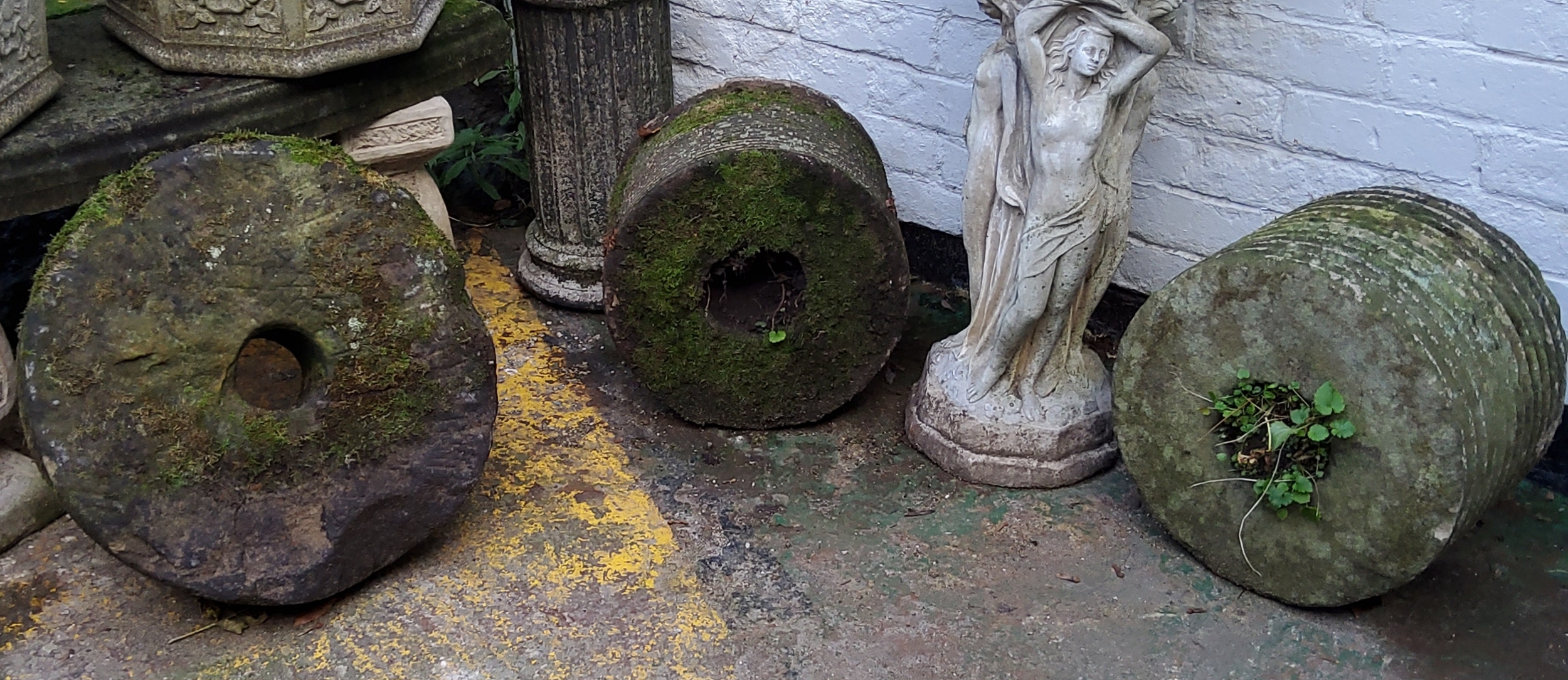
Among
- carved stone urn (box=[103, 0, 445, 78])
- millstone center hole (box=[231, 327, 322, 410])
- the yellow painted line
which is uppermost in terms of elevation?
carved stone urn (box=[103, 0, 445, 78])

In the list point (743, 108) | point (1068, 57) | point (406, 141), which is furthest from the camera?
point (406, 141)

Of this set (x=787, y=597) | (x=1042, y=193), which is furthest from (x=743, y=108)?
(x=787, y=597)

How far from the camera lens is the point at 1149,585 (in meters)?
2.94

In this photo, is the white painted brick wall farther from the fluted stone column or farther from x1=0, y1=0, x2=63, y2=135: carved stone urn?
x1=0, y1=0, x2=63, y2=135: carved stone urn

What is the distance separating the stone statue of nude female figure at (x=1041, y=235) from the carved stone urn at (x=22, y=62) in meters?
2.08

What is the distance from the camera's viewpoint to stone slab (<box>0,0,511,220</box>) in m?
2.94

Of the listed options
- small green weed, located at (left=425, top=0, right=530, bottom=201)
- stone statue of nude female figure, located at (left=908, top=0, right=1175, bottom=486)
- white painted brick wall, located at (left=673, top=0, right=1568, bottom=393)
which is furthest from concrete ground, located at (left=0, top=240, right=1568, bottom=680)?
small green weed, located at (left=425, top=0, right=530, bottom=201)

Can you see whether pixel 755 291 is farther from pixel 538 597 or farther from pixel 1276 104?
pixel 1276 104

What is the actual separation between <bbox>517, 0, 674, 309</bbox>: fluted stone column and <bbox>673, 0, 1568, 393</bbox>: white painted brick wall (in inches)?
16.7

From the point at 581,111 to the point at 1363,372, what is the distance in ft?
7.39

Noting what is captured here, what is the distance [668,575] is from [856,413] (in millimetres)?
834

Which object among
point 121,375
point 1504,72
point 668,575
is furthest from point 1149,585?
point 121,375

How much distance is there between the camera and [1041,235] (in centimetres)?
295

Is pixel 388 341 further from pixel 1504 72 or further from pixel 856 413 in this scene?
pixel 1504 72
